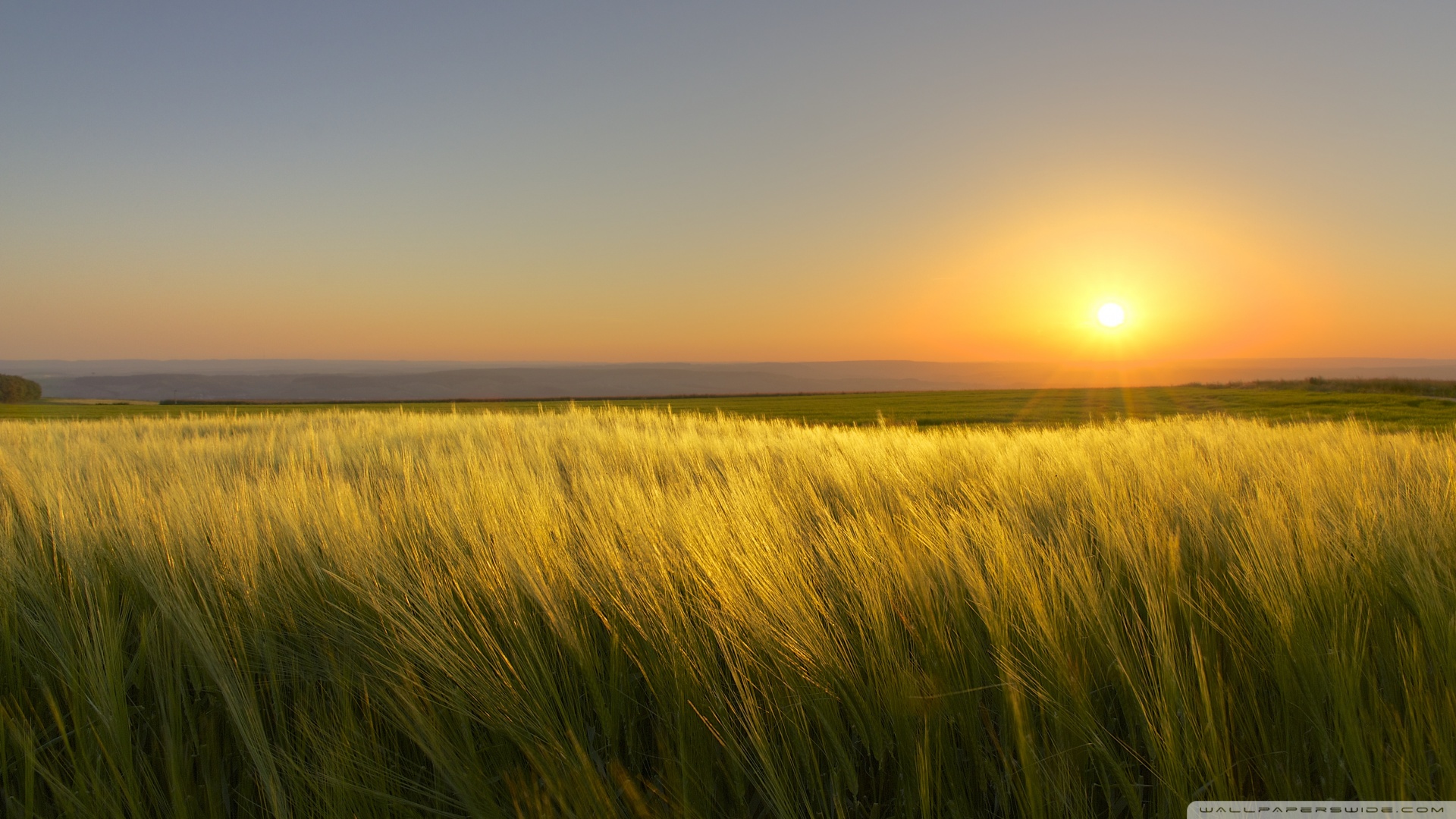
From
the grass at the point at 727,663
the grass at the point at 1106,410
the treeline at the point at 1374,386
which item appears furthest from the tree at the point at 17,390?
the treeline at the point at 1374,386

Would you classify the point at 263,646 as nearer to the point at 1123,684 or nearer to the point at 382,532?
the point at 382,532

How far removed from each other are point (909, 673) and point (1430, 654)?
1264 millimetres

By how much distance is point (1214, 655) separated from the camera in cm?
151

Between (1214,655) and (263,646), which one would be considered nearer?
(1214,655)

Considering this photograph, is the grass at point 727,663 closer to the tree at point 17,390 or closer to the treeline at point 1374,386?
the treeline at point 1374,386

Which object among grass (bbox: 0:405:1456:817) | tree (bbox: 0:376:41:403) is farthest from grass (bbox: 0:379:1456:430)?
tree (bbox: 0:376:41:403)

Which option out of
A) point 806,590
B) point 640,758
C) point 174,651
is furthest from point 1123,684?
point 174,651

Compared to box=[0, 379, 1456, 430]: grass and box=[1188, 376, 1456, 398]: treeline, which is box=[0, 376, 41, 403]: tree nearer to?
box=[0, 379, 1456, 430]: grass

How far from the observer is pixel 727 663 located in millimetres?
1423

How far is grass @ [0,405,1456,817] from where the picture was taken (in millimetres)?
1224

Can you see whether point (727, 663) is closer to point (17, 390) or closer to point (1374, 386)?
point (1374, 386)

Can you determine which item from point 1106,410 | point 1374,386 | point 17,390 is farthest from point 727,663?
point 17,390

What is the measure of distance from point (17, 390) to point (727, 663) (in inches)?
3173

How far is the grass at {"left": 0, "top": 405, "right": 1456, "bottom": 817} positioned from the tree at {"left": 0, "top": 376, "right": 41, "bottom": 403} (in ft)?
249
